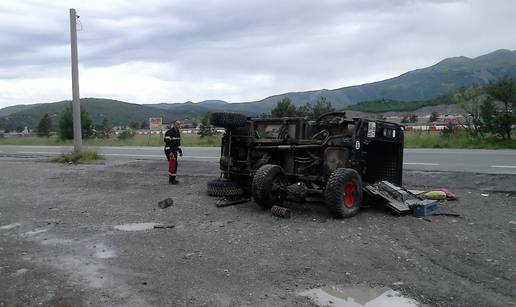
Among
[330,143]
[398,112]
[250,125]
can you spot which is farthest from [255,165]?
[398,112]

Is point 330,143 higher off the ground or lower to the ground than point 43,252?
higher

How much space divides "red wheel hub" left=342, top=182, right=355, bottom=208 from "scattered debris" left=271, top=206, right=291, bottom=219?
2.97 feet

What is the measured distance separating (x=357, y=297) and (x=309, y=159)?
163 inches

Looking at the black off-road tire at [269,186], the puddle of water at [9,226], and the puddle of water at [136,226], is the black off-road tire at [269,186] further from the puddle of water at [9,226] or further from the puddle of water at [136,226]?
the puddle of water at [9,226]

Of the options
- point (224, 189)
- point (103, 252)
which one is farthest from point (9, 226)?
point (224, 189)

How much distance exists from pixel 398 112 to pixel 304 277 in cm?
7695

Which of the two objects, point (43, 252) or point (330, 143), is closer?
point (43, 252)

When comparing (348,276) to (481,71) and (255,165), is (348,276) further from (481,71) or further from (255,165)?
(481,71)

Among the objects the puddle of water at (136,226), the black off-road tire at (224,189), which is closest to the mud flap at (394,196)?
the black off-road tire at (224,189)

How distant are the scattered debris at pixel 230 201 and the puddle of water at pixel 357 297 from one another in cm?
429

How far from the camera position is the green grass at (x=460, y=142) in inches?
866

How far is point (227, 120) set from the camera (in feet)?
29.5

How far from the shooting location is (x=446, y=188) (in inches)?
416

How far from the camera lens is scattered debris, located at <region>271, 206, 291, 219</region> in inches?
304
